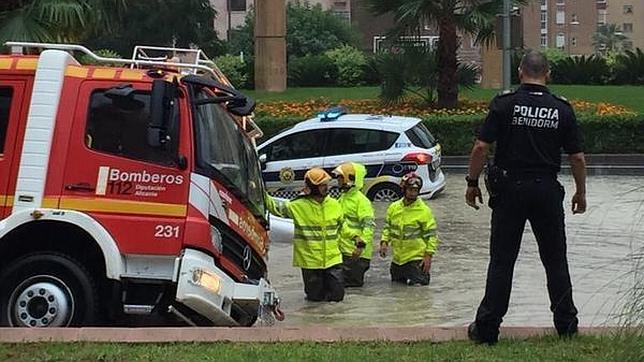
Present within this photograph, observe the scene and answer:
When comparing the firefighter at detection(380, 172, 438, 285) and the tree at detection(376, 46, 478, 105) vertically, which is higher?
the tree at detection(376, 46, 478, 105)

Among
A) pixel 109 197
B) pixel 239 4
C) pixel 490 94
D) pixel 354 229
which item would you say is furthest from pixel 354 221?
pixel 239 4

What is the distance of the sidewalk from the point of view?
78.9ft

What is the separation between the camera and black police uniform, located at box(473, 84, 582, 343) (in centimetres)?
630

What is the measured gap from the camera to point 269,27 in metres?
37.7

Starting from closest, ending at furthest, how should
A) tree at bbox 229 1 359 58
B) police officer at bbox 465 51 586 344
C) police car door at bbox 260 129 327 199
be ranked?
police officer at bbox 465 51 586 344, police car door at bbox 260 129 327 199, tree at bbox 229 1 359 58

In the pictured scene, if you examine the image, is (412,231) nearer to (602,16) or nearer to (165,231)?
(165,231)

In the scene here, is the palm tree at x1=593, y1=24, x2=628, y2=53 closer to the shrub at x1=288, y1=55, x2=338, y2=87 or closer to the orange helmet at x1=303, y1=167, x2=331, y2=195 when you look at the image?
the shrub at x1=288, y1=55, x2=338, y2=87

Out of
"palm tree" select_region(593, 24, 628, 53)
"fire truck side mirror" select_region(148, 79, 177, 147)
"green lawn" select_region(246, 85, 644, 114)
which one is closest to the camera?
"fire truck side mirror" select_region(148, 79, 177, 147)

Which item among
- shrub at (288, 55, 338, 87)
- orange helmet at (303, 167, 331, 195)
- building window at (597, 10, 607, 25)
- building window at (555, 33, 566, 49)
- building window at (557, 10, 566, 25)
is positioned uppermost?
building window at (597, 10, 607, 25)

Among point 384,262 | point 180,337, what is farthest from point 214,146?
point 384,262

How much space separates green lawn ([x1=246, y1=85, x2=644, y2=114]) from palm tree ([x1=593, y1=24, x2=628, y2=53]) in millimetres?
87662

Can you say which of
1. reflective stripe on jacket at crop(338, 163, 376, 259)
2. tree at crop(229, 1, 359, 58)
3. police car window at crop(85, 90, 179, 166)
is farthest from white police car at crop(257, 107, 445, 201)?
tree at crop(229, 1, 359, 58)

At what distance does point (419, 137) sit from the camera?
60.7ft

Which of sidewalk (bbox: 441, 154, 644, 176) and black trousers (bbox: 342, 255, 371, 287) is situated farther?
sidewalk (bbox: 441, 154, 644, 176)
